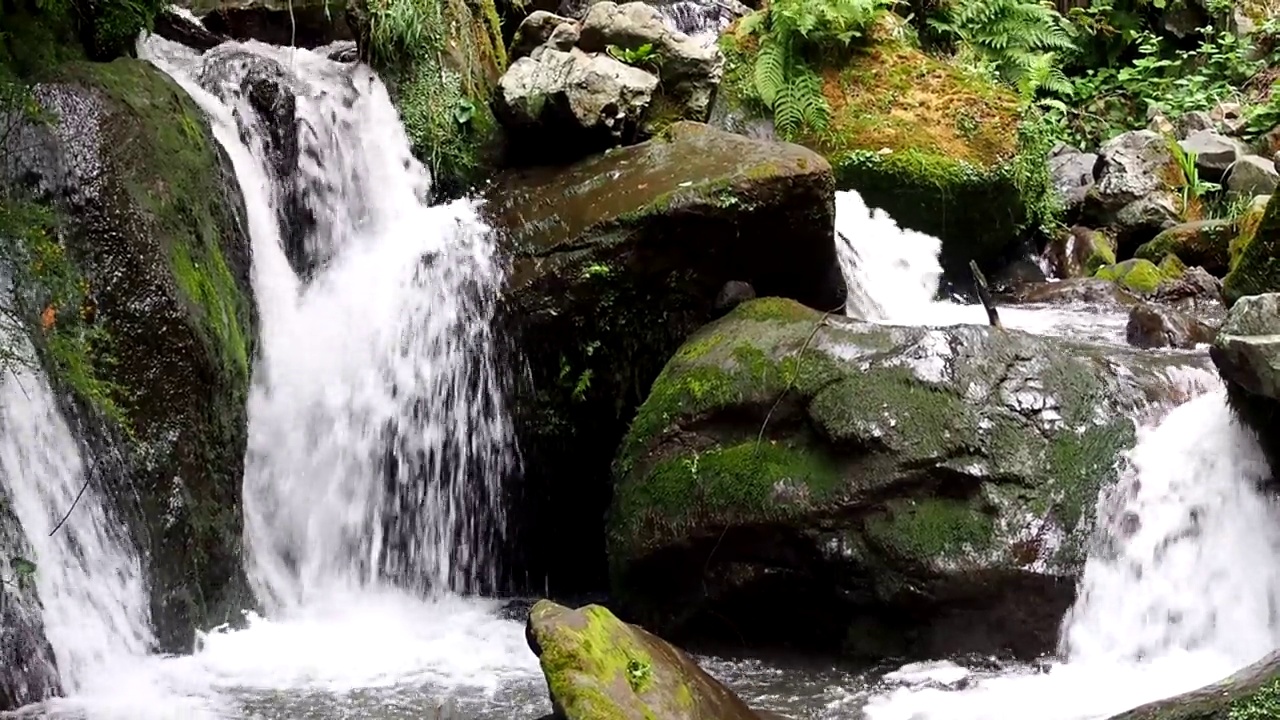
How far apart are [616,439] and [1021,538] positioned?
228cm

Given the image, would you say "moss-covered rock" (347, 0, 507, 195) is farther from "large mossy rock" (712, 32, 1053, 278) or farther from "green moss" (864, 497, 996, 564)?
"green moss" (864, 497, 996, 564)

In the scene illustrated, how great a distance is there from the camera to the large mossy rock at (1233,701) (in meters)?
2.70

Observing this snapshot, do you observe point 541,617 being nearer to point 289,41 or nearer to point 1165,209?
point 289,41

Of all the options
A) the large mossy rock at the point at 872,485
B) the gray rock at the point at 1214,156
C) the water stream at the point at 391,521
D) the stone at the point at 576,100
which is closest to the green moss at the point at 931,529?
the large mossy rock at the point at 872,485

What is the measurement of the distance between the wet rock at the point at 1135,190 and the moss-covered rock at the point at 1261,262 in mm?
4613

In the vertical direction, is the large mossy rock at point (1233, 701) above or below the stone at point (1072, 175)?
below

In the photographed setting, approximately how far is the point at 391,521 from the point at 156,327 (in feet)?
5.53

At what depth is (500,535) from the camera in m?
6.08

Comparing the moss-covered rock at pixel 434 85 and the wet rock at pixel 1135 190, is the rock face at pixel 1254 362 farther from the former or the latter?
the wet rock at pixel 1135 190

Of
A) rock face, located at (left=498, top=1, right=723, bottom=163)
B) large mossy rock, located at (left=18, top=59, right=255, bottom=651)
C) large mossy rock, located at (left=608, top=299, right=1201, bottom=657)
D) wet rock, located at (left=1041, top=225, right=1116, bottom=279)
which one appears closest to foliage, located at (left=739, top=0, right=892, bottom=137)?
rock face, located at (left=498, top=1, right=723, bottom=163)

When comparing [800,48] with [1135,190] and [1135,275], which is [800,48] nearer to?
[1135,275]

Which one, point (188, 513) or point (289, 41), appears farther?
point (289, 41)

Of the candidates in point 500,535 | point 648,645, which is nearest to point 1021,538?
point 648,645

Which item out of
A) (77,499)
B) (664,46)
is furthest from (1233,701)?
(664,46)
